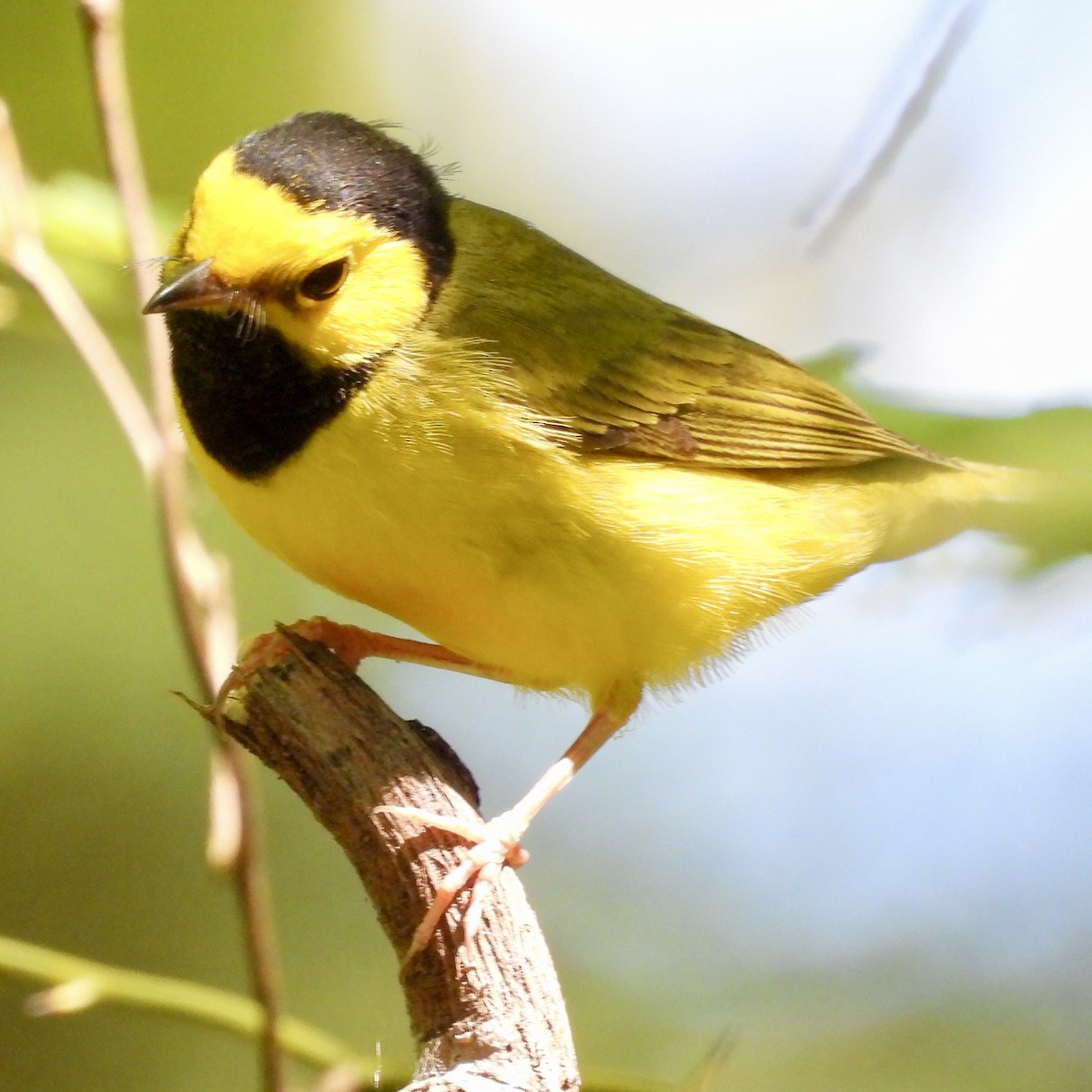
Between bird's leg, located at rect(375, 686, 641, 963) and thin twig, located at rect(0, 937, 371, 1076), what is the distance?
0.53 metres

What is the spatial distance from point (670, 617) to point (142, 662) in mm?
2000

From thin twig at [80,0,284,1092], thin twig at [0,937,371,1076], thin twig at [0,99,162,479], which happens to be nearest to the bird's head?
thin twig at [80,0,284,1092]

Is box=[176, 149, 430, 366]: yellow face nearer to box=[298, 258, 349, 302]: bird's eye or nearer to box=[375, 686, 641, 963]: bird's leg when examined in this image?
box=[298, 258, 349, 302]: bird's eye

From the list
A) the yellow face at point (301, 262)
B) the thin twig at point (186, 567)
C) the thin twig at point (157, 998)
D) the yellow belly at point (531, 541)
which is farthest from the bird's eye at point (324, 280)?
the thin twig at point (157, 998)

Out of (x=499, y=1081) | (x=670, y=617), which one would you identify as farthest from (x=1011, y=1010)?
(x=499, y=1081)

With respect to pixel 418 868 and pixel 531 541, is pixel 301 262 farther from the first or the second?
pixel 418 868

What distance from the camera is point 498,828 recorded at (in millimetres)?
1310

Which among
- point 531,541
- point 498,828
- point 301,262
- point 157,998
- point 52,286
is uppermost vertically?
point 52,286

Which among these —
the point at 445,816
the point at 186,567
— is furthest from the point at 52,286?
the point at 445,816

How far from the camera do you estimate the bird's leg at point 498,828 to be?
1162 millimetres

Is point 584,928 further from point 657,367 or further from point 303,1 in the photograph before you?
point 303,1

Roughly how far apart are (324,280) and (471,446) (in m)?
0.24

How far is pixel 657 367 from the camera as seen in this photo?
64.9 inches

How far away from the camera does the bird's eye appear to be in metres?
1.28
